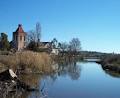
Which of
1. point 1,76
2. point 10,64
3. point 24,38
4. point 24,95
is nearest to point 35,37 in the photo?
point 24,38

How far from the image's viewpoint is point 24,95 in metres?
16.4

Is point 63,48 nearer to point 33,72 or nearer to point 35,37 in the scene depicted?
point 35,37

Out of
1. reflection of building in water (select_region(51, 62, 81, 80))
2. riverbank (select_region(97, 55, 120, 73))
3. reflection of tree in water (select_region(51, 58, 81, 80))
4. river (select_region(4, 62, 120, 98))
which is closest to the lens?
river (select_region(4, 62, 120, 98))

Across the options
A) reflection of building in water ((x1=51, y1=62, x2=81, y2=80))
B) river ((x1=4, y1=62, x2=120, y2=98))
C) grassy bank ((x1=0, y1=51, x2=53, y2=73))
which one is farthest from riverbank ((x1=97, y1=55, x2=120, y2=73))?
river ((x1=4, y1=62, x2=120, y2=98))

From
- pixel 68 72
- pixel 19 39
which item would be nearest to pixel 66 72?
pixel 68 72

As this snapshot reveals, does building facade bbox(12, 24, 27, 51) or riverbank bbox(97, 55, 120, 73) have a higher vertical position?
building facade bbox(12, 24, 27, 51)

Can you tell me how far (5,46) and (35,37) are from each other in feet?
30.5

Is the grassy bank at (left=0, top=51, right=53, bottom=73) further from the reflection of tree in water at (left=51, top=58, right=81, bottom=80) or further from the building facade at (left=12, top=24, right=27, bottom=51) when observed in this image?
the building facade at (left=12, top=24, right=27, bottom=51)

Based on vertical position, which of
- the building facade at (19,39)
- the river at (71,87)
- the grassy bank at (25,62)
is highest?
the building facade at (19,39)

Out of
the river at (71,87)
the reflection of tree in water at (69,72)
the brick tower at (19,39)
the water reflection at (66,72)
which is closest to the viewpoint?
the river at (71,87)

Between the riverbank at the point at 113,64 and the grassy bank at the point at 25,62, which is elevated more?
the grassy bank at the point at 25,62

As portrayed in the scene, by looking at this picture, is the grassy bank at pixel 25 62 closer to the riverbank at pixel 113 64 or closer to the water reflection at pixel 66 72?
the water reflection at pixel 66 72

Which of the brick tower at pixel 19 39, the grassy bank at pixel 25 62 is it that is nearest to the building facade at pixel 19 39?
the brick tower at pixel 19 39

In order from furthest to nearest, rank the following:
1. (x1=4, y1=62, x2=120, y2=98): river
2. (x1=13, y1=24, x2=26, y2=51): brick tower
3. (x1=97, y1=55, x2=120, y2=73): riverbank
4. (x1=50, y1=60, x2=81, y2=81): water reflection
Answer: (x1=13, y1=24, x2=26, y2=51): brick tower → (x1=97, y1=55, x2=120, y2=73): riverbank → (x1=50, y1=60, x2=81, y2=81): water reflection → (x1=4, y1=62, x2=120, y2=98): river
